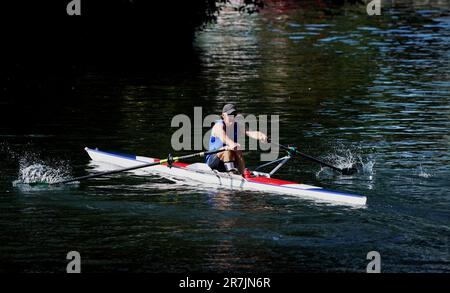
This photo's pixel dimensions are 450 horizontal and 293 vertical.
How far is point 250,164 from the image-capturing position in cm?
2439

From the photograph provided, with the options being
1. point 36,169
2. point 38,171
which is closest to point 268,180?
point 38,171

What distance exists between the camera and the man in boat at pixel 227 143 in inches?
837

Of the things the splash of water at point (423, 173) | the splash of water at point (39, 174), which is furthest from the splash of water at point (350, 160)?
the splash of water at point (39, 174)

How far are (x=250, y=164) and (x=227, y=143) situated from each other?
3.38m

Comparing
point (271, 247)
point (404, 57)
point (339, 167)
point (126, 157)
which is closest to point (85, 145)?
point (126, 157)

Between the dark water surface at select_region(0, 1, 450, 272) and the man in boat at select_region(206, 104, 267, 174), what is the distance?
0.83 m

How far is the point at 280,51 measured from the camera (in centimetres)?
5197

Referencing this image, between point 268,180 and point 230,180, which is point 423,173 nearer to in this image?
point 268,180

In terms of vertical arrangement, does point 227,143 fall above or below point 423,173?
above

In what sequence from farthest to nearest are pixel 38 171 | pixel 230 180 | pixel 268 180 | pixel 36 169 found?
pixel 36 169
pixel 38 171
pixel 230 180
pixel 268 180

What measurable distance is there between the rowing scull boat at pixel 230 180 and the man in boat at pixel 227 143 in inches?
8.9

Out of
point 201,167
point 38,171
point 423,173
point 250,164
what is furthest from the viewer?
point 250,164

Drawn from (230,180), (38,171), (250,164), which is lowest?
(250,164)
